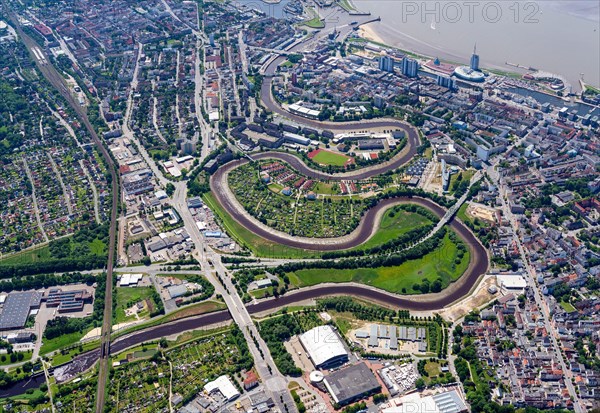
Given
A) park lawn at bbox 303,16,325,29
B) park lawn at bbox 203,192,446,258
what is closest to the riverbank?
park lawn at bbox 303,16,325,29

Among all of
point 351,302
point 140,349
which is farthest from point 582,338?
point 140,349

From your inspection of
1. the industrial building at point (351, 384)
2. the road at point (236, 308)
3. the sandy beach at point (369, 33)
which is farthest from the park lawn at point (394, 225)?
the sandy beach at point (369, 33)

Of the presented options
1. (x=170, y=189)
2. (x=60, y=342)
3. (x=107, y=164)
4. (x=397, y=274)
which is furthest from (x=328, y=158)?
(x=60, y=342)

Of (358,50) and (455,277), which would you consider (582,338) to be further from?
(358,50)

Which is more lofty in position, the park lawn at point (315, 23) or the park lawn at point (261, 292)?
the park lawn at point (315, 23)

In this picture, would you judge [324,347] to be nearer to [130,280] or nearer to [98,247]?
[130,280]

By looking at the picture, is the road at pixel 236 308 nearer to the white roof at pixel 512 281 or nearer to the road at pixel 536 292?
the road at pixel 536 292

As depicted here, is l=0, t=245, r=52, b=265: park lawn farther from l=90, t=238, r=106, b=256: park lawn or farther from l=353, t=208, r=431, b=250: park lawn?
l=353, t=208, r=431, b=250: park lawn

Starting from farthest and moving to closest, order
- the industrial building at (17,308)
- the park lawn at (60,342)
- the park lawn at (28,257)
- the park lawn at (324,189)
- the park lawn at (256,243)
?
the park lawn at (324,189) → the park lawn at (28,257) → the park lawn at (256,243) → the industrial building at (17,308) → the park lawn at (60,342)
